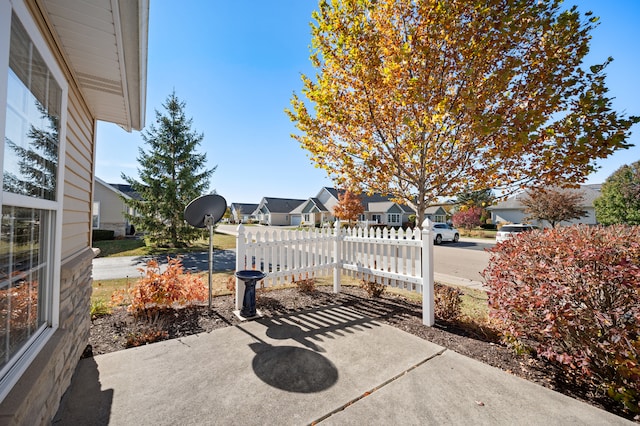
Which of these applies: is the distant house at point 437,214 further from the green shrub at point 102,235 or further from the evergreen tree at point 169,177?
the green shrub at point 102,235

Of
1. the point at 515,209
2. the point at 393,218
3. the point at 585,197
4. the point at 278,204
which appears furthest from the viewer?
the point at 278,204

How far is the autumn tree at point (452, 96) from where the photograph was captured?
4.27 meters

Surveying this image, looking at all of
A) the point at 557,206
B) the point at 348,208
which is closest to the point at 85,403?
the point at 348,208

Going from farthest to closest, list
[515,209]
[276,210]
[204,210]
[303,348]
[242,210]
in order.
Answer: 1. [242,210]
2. [276,210]
3. [515,209]
4. [204,210]
5. [303,348]

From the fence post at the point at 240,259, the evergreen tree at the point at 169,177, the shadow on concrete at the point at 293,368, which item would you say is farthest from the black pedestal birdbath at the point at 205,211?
the evergreen tree at the point at 169,177

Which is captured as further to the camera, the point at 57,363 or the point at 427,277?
the point at 427,277

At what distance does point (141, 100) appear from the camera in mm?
4012

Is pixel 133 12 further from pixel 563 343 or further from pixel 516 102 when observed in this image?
pixel 516 102

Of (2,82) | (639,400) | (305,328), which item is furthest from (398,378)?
(2,82)

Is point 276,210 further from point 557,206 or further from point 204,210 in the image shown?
point 204,210

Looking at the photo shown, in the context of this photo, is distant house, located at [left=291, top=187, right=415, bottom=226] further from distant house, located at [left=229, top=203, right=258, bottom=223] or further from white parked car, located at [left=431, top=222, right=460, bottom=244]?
distant house, located at [left=229, top=203, right=258, bottom=223]

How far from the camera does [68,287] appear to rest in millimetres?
2828

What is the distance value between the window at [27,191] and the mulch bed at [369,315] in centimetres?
178

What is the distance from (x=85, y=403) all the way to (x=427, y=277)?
449 centimetres
